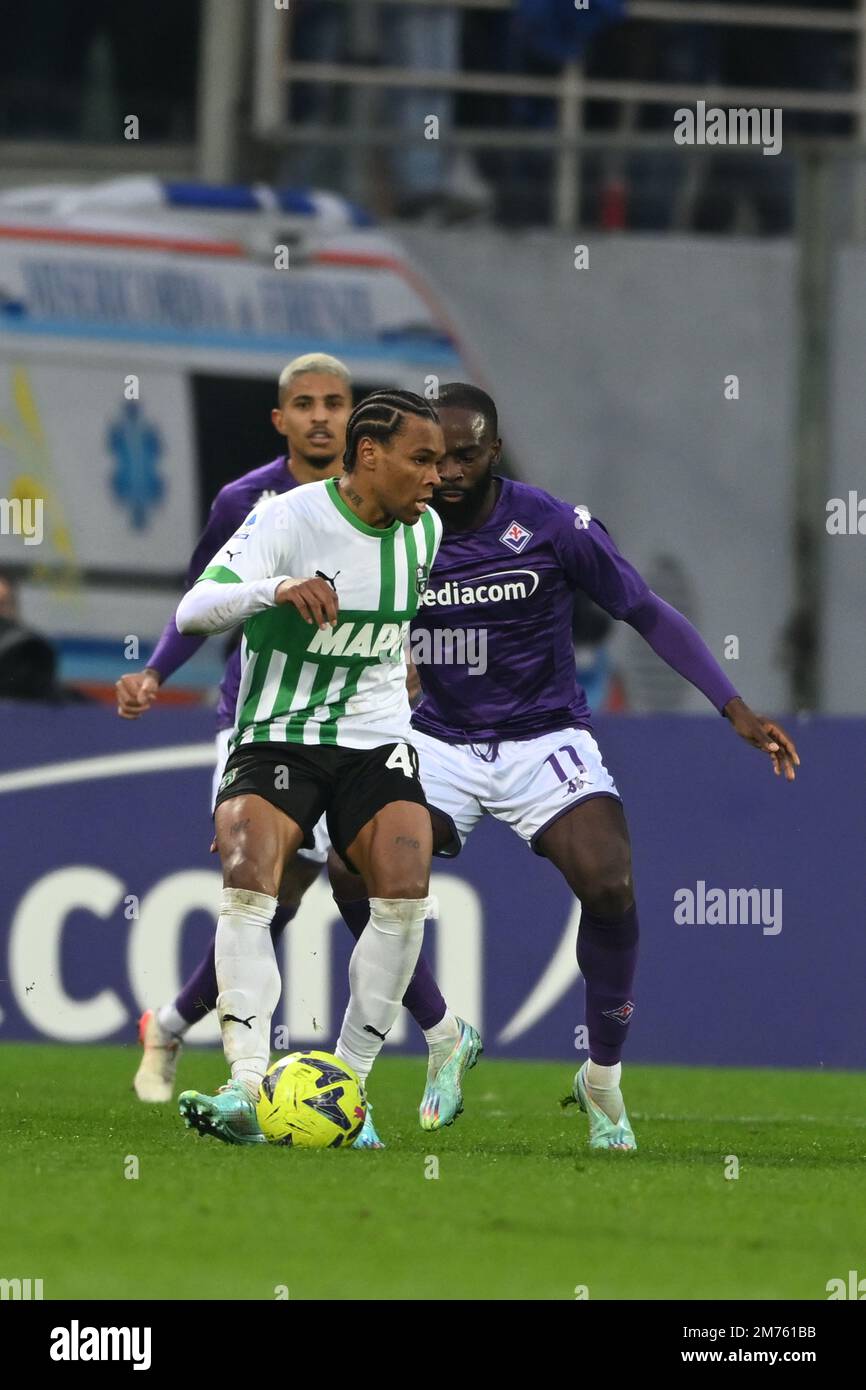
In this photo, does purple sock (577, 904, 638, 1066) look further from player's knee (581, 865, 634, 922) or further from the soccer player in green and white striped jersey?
the soccer player in green and white striped jersey

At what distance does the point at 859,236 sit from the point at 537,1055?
8073 millimetres

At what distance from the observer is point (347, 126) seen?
20172 mm

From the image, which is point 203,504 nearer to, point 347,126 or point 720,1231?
point 347,126

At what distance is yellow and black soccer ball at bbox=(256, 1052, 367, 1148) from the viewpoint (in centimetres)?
716

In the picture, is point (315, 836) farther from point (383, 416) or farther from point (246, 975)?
point (383, 416)

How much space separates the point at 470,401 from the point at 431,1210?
260 cm

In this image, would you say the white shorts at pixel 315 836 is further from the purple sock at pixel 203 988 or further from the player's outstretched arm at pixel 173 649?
the player's outstretched arm at pixel 173 649

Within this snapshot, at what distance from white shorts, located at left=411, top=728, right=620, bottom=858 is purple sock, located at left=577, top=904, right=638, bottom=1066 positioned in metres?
0.33

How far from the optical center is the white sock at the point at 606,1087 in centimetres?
774

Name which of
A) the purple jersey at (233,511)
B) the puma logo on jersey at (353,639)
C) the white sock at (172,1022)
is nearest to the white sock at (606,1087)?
the puma logo on jersey at (353,639)

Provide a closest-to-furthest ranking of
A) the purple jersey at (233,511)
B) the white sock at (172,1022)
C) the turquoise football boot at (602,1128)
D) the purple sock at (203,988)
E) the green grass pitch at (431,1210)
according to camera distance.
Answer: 1. the green grass pitch at (431,1210)
2. the turquoise football boot at (602,1128)
3. the purple jersey at (233,511)
4. the purple sock at (203,988)
5. the white sock at (172,1022)

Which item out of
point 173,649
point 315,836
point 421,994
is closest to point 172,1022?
point 315,836

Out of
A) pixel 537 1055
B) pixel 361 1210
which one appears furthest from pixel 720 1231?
pixel 537 1055

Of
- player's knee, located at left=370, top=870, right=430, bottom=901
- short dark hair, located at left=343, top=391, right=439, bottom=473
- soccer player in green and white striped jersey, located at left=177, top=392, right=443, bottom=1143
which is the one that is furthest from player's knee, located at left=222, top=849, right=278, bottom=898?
short dark hair, located at left=343, top=391, right=439, bottom=473
